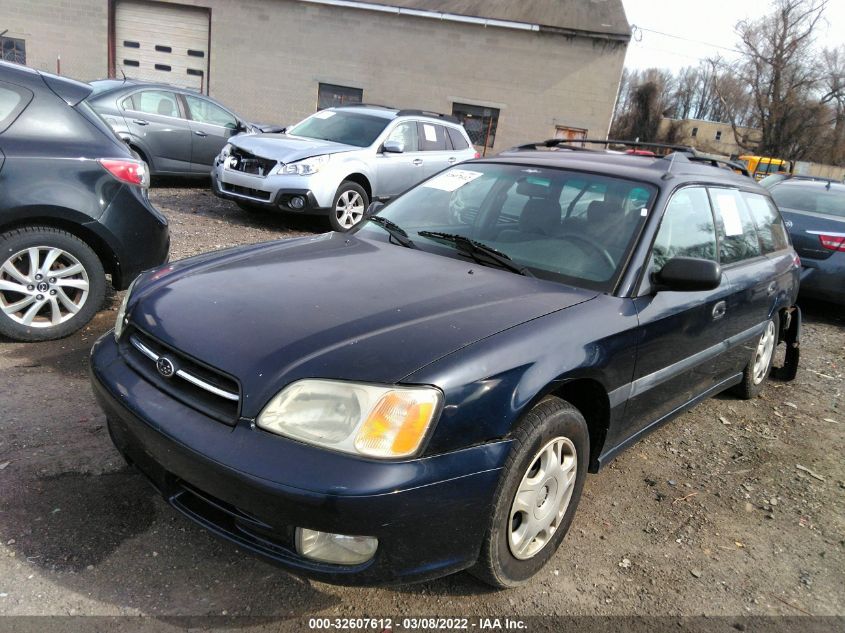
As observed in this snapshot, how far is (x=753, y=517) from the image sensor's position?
327 cm

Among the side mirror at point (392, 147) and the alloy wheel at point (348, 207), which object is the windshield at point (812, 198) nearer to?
the side mirror at point (392, 147)

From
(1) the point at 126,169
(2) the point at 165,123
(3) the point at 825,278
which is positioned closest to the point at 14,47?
(2) the point at 165,123

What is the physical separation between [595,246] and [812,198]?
639 cm

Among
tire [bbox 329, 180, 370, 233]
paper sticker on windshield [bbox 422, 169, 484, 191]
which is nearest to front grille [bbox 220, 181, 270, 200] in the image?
tire [bbox 329, 180, 370, 233]

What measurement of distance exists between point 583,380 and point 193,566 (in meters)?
1.68

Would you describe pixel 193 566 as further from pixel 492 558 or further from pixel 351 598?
pixel 492 558

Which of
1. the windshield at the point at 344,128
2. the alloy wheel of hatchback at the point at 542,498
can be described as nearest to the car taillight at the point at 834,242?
the windshield at the point at 344,128

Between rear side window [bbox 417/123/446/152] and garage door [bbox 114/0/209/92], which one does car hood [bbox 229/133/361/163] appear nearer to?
rear side window [bbox 417/123/446/152]

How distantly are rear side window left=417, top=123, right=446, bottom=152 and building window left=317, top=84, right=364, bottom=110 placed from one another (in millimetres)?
12139

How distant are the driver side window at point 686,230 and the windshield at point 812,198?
16.5 ft

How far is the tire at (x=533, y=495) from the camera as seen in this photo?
7.25 feet

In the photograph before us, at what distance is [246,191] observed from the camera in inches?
322

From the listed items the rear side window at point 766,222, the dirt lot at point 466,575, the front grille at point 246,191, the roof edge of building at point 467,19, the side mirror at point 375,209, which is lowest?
the dirt lot at point 466,575

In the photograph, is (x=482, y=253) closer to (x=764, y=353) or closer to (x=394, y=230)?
(x=394, y=230)
